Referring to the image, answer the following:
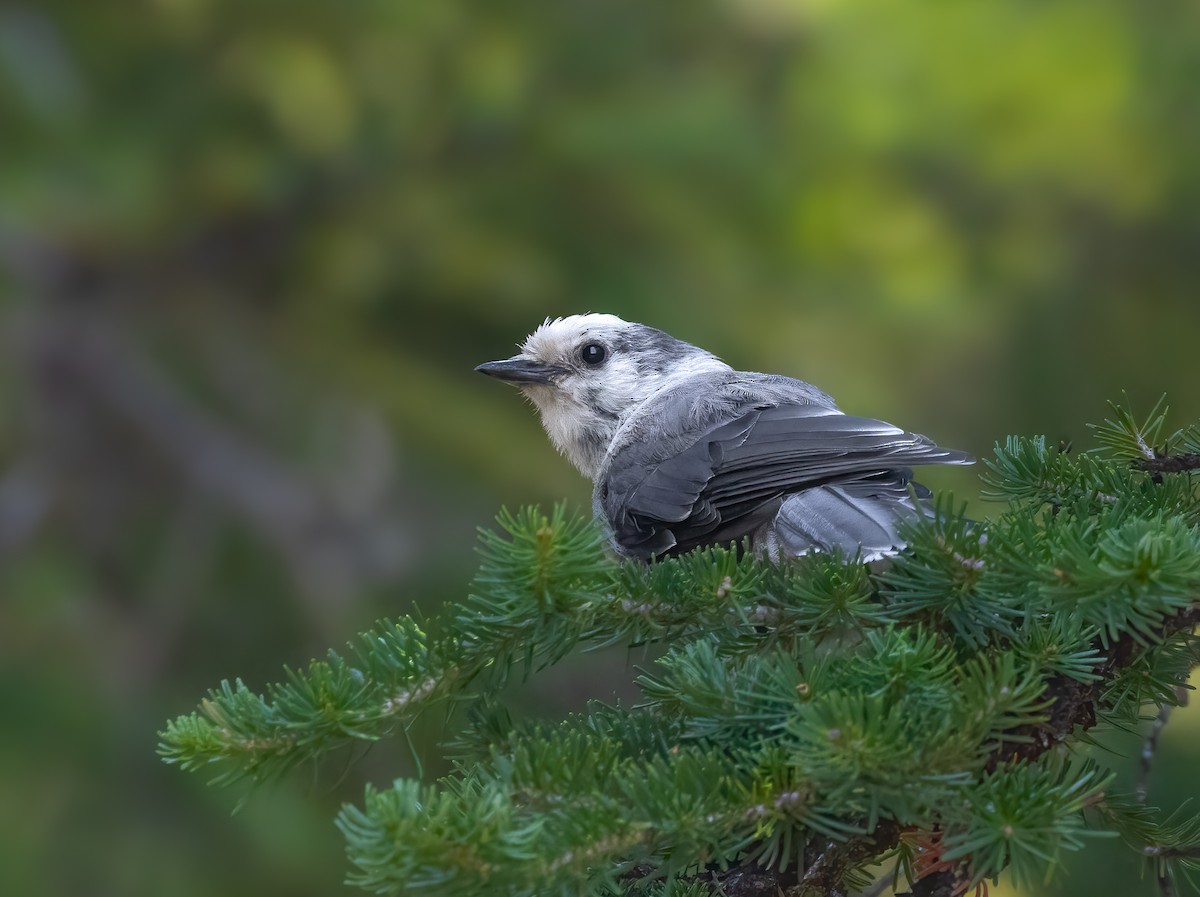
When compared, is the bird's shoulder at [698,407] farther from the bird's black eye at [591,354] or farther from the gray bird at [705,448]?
the bird's black eye at [591,354]

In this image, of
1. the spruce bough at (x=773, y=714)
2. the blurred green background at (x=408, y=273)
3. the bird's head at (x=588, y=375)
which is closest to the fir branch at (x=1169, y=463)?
the spruce bough at (x=773, y=714)

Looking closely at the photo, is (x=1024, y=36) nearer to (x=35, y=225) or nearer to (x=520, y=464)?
(x=520, y=464)

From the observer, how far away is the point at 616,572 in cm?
136

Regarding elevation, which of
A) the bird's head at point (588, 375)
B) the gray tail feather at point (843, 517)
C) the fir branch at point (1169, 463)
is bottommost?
the gray tail feather at point (843, 517)

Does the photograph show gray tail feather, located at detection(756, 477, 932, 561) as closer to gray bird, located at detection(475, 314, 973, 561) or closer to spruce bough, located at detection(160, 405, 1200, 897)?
gray bird, located at detection(475, 314, 973, 561)

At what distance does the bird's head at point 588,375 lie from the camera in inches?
109

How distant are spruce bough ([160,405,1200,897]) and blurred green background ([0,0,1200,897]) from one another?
2017 millimetres

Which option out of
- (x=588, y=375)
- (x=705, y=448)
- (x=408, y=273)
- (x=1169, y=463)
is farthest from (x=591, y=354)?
(x=1169, y=463)

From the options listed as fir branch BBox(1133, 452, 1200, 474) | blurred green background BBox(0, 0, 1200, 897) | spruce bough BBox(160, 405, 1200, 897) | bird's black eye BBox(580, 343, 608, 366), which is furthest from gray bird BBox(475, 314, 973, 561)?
blurred green background BBox(0, 0, 1200, 897)

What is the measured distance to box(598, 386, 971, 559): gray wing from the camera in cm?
192

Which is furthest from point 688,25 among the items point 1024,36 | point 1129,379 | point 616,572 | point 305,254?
point 616,572

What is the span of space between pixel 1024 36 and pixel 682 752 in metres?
3.60

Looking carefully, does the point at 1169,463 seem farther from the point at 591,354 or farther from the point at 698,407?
the point at 591,354

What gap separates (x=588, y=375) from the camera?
2807 millimetres
